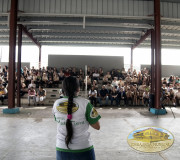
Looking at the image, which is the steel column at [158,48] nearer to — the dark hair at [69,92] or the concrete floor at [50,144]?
the concrete floor at [50,144]

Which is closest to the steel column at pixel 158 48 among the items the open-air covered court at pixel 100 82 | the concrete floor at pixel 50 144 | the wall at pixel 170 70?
the open-air covered court at pixel 100 82

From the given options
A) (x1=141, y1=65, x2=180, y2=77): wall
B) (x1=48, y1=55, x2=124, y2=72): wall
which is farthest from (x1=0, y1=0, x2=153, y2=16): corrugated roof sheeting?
(x1=141, y1=65, x2=180, y2=77): wall

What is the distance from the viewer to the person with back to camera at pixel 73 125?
139 centimetres

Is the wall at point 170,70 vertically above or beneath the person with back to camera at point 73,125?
above

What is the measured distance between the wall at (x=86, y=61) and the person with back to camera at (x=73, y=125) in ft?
52.2

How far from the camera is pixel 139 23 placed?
9352 mm

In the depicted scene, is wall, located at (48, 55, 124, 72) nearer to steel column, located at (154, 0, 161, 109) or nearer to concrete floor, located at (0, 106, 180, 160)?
steel column, located at (154, 0, 161, 109)

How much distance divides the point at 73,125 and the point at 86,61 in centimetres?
1606

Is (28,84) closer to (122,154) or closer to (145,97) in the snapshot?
(145,97)

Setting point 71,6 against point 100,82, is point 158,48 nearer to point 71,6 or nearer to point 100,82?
point 71,6

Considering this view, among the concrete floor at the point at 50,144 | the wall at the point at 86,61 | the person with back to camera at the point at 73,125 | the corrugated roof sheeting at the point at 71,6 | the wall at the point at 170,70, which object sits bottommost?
the concrete floor at the point at 50,144

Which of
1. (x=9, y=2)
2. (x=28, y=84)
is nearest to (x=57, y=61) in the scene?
(x=28, y=84)

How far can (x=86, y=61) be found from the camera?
17297 millimetres

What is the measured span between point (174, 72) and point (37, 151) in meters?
18.8
